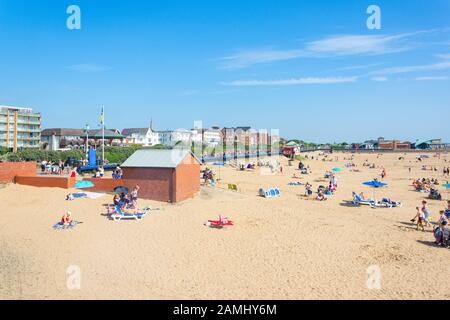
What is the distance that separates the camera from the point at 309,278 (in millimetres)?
10734

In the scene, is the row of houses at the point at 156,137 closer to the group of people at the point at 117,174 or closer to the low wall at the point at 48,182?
the group of people at the point at 117,174

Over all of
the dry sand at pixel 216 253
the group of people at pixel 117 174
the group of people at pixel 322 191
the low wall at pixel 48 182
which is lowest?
the dry sand at pixel 216 253

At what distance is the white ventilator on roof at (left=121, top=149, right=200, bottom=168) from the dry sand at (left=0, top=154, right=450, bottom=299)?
249 cm

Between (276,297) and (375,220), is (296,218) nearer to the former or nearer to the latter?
(375,220)

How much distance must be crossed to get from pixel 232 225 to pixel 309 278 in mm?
6095

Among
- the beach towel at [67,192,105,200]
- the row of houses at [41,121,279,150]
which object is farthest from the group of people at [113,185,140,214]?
the row of houses at [41,121,279,150]

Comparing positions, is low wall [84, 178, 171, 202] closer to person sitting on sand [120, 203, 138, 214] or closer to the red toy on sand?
person sitting on sand [120, 203, 138, 214]

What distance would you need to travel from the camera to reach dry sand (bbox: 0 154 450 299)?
9.97 m

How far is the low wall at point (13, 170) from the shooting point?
2297cm

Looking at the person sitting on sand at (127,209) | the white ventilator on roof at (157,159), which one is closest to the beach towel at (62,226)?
the person sitting on sand at (127,209)

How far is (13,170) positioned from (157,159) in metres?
10.0

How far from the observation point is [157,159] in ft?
70.5

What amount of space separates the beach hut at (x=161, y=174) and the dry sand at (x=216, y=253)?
126cm
